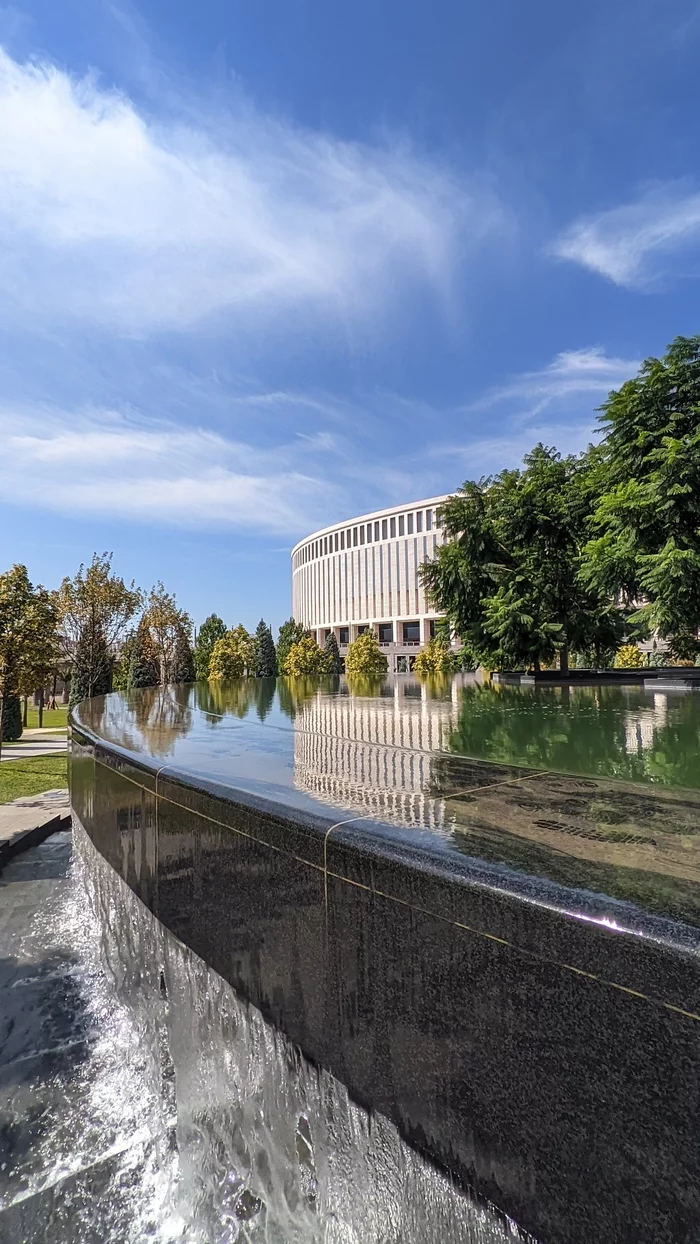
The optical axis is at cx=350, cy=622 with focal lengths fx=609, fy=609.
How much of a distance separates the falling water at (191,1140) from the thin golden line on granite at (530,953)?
69cm

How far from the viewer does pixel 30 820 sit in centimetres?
968

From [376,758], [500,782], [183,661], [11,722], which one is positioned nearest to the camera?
[500,782]

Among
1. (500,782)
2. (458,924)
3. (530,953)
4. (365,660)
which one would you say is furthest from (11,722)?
(530,953)

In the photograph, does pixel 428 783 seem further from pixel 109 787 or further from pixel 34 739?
pixel 34 739

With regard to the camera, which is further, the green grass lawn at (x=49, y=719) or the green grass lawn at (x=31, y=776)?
the green grass lawn at (x=49, y=719)

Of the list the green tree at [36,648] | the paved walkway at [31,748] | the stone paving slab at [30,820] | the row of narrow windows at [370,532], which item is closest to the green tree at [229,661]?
the paved walkway at [31,748]

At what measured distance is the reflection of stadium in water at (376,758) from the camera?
2404 mm

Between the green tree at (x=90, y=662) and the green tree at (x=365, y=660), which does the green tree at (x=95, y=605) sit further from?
the green tree at (x=365, y=660)

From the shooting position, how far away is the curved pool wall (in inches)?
46.7

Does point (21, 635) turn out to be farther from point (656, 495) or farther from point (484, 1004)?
point (484, 1004)

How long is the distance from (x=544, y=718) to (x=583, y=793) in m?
4.12

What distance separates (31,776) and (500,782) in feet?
44.9

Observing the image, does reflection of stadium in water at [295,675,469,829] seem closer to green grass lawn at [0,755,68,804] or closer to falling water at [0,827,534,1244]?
falling water at [0,827,534,1244]

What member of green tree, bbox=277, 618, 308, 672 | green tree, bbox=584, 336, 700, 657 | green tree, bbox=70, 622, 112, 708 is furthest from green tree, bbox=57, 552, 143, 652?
green tree, bbox=277, 618, 308, 672
